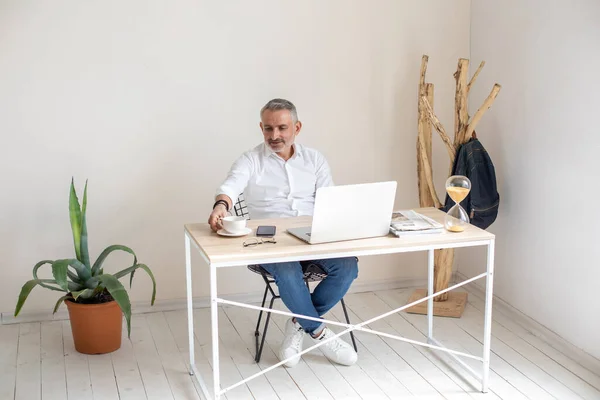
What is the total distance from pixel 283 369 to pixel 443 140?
4.94ft

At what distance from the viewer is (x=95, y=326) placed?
363 centimetres

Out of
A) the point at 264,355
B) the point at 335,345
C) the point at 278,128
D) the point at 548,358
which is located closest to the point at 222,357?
the point at 264,355

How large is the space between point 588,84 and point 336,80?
1.44m

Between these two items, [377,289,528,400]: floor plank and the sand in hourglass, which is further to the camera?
[377,289,528,400]: floor plank

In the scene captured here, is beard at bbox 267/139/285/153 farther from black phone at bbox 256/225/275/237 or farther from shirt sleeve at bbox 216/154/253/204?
black phone at bbox 256/225/275/237

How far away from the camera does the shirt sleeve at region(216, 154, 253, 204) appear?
3490mm

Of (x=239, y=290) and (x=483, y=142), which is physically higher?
(x=483, y=142)

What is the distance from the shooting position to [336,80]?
4.32 m

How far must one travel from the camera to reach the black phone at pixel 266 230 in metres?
3.07

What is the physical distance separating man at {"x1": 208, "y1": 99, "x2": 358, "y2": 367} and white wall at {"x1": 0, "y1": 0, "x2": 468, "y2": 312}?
54 cm

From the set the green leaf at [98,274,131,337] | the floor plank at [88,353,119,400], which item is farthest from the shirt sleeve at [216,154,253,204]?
the floor plank at [88,353,119,400]

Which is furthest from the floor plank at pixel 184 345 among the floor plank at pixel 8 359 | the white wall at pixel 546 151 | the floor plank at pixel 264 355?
the white wall at pixel 546 151

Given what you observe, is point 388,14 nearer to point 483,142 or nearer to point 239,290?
point 483,142

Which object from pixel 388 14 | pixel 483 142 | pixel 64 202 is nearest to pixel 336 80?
pixel 388 14
